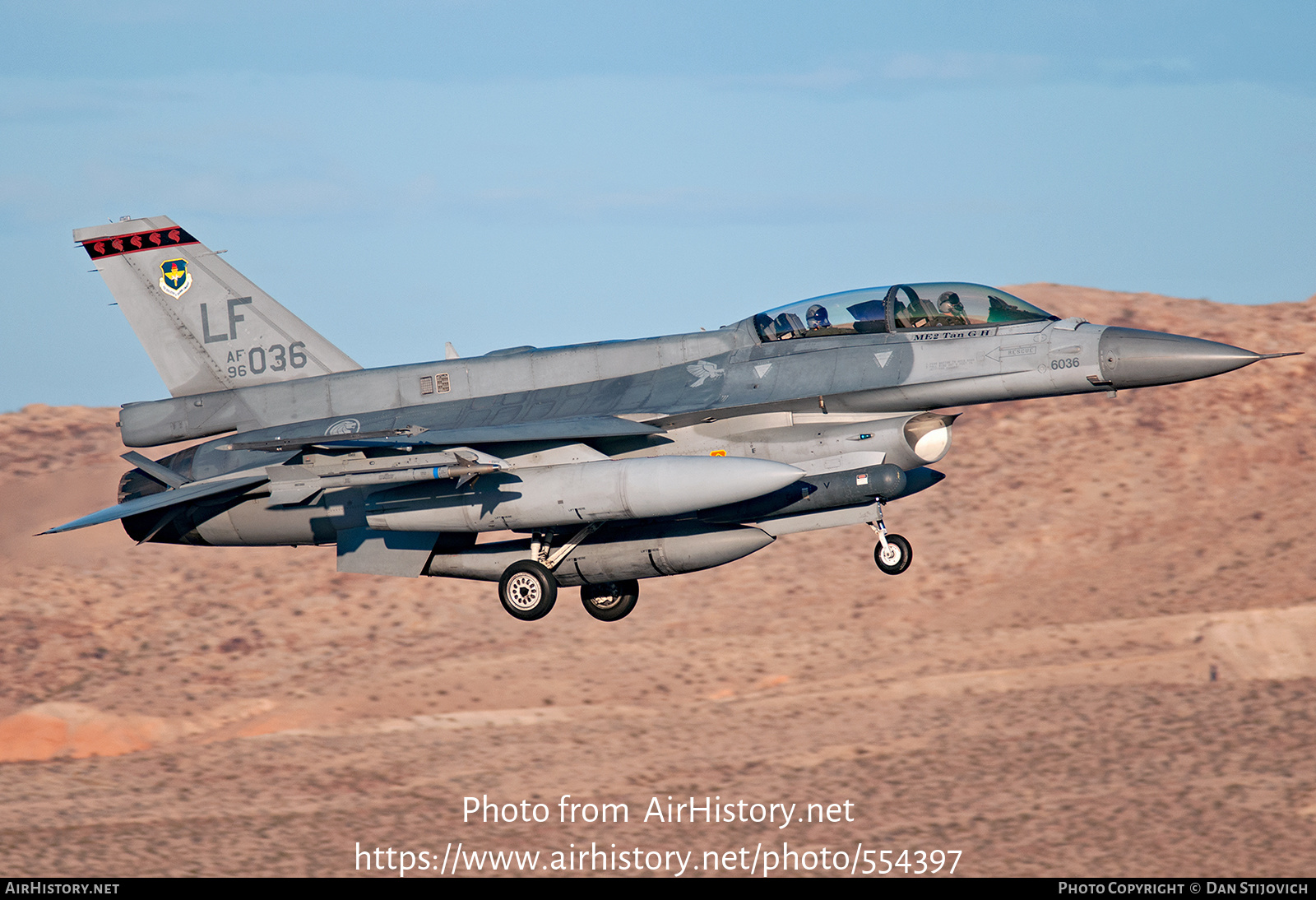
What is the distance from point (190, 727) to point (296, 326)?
1602 centimetres

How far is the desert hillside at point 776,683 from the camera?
1097 inches

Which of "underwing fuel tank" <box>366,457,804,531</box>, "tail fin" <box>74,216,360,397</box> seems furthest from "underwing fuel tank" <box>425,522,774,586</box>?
"tail fin" <box>74,216,360,397</box>

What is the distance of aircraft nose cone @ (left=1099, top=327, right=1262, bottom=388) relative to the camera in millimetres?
14672

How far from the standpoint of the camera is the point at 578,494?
15.6 metres

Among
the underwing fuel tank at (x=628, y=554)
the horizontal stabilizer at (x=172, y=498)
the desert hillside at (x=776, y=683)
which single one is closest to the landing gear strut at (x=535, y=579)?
the underwing fuel tank at (x=628, y=554)

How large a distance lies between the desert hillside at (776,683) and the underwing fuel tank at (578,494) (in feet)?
43.6

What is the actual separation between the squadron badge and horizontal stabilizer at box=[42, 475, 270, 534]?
3.17 metres

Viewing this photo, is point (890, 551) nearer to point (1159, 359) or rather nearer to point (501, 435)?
point (1159, 359)

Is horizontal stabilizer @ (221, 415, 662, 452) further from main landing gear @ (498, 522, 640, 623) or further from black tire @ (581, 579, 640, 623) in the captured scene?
black tire @ (581, 579, 640, 623)

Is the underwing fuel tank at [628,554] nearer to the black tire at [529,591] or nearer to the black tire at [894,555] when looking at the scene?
the black tire at [529,591]

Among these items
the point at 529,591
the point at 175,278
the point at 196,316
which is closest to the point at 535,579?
the point at 529,591

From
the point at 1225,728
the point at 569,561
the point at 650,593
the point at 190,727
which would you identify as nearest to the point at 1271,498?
the point at 1225,728
